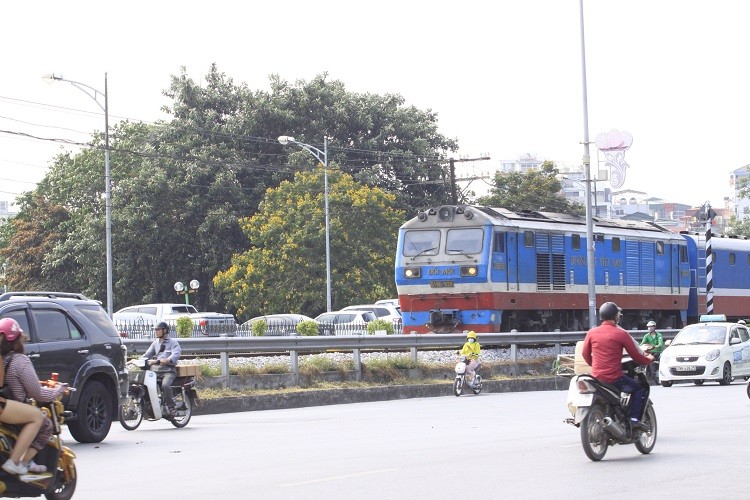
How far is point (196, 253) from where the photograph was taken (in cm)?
6788

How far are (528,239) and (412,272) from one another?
11.1ft

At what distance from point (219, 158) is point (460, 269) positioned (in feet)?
110

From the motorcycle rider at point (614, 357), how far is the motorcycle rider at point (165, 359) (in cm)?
796

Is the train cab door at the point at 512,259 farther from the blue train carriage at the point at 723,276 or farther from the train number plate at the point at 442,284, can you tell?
the blue train carriage at the point at 723,276

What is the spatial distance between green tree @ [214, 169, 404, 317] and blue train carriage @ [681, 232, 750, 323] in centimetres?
1608

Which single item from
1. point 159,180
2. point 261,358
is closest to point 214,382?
point 261,358

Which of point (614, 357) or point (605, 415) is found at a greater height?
point (614, 357)

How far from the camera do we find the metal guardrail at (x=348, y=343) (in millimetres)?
24531

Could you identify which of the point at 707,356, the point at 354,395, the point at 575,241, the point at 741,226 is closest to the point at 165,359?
the point at 354,395

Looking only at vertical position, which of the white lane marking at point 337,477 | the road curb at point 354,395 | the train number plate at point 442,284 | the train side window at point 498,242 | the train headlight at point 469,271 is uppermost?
the train side window at point 498,242

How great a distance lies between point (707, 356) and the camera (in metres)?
30.7

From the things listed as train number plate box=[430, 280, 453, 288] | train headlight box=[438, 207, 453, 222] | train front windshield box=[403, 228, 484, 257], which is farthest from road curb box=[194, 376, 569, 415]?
train headlight box=[438, 207, 453, 222]

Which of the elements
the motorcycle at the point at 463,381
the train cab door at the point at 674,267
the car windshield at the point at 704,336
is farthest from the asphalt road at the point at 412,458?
the train cab door at the point at 674,267

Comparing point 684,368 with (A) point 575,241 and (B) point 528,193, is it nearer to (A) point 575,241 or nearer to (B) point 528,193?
(A) point 575,241
